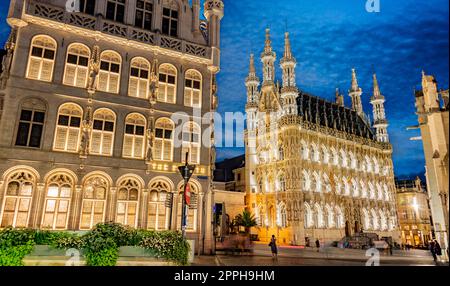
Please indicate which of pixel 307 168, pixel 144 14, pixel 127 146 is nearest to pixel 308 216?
pixel 307 168

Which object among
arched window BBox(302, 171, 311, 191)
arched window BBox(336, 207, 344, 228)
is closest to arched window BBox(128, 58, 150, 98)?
arched window BBox(302, 171, 311, 191)

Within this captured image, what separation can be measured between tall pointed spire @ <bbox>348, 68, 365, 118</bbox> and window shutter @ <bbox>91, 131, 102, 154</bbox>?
192ft

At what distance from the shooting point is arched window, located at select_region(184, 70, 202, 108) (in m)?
23.6

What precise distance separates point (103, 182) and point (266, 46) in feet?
141

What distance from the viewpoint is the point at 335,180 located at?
4991cm

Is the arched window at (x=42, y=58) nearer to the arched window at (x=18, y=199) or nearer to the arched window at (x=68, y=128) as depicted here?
the arched window at (x=68, y=128)

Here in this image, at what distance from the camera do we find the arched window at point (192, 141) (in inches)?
894

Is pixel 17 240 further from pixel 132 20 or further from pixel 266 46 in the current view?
pixel 266 46

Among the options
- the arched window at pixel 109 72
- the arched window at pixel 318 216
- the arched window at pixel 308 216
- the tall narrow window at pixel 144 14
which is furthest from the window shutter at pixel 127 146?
the arched window at pixel 318 216

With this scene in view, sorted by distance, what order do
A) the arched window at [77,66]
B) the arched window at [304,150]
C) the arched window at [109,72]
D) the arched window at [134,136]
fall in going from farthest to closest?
1. the arched window at [304,150]
2. the arched window at [109,72]
3. the arched window at [134,136]
4. the arched window at [77,66]

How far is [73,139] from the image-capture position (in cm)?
1950

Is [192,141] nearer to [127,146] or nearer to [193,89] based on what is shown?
[193,89]

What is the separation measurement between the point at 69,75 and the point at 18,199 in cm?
817
